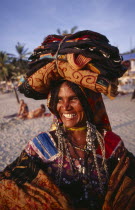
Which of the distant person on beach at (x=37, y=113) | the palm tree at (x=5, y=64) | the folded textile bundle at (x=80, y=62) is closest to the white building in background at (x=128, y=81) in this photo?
the distant person on beach at (x=37, y=113)

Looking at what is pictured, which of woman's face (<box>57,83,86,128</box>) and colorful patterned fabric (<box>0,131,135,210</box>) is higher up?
woman's face (<box>57,83,86,128</box>)

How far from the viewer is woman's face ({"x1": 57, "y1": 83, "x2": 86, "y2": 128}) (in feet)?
5.32

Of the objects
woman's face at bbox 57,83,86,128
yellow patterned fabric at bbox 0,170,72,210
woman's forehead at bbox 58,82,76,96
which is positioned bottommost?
yellow patterned fabric at bbox 0,170,72,210

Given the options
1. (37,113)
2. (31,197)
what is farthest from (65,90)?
(37,113)

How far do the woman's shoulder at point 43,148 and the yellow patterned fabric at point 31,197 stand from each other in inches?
13.2

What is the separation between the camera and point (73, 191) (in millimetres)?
1544

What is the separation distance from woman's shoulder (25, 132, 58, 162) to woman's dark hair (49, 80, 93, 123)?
0.33 m

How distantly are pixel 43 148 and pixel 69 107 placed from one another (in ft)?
1.66

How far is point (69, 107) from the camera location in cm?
163

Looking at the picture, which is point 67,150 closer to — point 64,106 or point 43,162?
point 43,162

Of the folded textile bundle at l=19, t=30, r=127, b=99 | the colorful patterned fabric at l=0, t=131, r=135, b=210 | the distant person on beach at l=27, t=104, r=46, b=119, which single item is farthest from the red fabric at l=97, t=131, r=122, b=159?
the distant person on beach at l=27, t=104, r=46, b=119

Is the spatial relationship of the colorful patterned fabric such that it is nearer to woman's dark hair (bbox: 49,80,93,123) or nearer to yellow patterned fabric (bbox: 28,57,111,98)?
woman's dark hair (bbox: 49,80,93,123)

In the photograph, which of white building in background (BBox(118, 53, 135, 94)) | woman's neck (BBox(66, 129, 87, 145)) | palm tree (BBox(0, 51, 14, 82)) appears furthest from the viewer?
palm tree (BBox(0, 51, 14, 82))

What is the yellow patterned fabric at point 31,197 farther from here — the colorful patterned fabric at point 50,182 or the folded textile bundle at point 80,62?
the folded textile bundle at point 80,62
